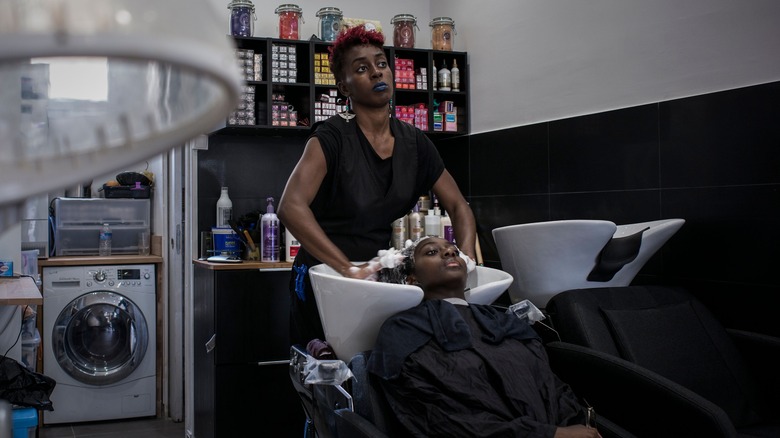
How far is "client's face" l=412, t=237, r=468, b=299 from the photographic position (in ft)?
7.20

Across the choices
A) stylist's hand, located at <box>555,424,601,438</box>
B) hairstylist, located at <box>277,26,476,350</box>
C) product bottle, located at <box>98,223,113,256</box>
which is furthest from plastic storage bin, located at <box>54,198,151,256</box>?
stylist's hand, located at <box>555,424,601,438</box>

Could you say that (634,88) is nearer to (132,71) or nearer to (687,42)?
(687,42)

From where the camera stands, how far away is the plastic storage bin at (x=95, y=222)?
565 cm

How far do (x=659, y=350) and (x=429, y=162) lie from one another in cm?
103

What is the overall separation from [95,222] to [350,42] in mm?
3988

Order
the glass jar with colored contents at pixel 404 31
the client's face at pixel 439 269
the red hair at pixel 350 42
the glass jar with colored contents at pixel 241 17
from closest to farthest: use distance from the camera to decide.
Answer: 1. the client's face at pixel 439 269
2. the red hair at pixel 350 42
3. the glass jar with colored contents at pixel 241 17
4. the glass jar with colored contents at pixel 404 31

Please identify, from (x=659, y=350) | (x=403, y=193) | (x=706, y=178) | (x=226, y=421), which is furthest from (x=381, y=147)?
(x=226, y=421)

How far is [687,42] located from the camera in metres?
3.24

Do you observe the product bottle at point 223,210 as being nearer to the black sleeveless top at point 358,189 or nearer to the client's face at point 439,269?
the black sleeveless top at point 358,189

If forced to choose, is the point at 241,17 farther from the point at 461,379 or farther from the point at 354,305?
the point at 461,379

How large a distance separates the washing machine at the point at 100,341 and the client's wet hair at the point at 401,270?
361 centimetres

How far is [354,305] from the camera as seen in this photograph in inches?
78.8

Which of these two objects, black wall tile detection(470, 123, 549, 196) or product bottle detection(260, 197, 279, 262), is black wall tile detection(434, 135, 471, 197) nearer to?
black wall tile detection(470, 123, 549, 196)

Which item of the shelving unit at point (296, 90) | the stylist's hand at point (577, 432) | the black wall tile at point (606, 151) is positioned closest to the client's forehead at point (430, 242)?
the stylist's hand at point (577, 432)
